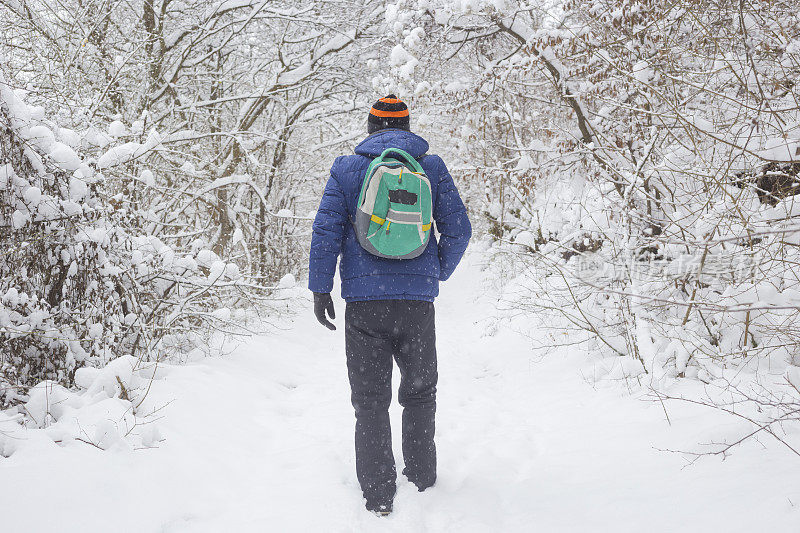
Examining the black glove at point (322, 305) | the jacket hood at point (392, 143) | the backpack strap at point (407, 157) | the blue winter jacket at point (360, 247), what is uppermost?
the jacket hood at point (392, 143)

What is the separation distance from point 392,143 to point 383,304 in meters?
0.75

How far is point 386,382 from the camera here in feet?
8.16

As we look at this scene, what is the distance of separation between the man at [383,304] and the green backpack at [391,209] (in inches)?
2.9

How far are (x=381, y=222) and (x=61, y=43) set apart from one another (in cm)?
495

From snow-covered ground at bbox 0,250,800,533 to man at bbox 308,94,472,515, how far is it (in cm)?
24

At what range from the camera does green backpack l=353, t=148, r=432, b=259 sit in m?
2.30

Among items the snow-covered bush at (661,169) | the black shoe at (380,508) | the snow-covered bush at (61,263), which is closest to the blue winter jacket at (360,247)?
the snow-covered bush at (661,169)

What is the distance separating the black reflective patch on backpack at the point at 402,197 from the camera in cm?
231

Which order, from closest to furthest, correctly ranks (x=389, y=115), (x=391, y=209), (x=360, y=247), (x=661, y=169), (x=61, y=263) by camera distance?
(x=391, y=209) < (x=360, y=247) < (x=389, y=115) < (x=661, y=169) < (x=61, y=263)

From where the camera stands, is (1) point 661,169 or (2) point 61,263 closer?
(1) point 661,169

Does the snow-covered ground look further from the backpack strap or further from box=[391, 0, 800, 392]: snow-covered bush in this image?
the backpack strap

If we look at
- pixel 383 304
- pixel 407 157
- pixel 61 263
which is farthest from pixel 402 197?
pixel 61 263

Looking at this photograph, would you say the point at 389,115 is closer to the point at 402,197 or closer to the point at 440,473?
the point at 402,197

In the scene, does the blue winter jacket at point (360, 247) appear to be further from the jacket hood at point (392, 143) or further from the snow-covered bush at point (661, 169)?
the snow-covered bush at point (661, 169)
